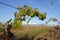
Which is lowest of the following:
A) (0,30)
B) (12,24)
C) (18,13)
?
(0,30)

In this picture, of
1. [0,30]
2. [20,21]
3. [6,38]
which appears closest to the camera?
[20,21]

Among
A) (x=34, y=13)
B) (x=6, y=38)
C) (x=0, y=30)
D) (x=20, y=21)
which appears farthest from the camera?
(x=0, y=30)

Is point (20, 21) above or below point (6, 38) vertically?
above

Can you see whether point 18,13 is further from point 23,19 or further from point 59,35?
point 59,35

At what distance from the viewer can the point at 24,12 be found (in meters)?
19.1

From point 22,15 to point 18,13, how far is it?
51cm

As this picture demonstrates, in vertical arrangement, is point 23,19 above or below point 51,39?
above

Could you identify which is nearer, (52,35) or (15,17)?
(15,17)

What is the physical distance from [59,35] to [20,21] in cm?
646

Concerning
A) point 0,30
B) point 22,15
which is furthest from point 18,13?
point 0,30

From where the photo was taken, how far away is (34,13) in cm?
2173

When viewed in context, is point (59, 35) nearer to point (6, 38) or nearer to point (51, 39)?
point (51, 39)

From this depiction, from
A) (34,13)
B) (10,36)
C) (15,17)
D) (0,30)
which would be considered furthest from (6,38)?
(0,30)

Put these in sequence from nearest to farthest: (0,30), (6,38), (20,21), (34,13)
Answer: (20,21) < (6,38) < (34,13) < (0,30)
